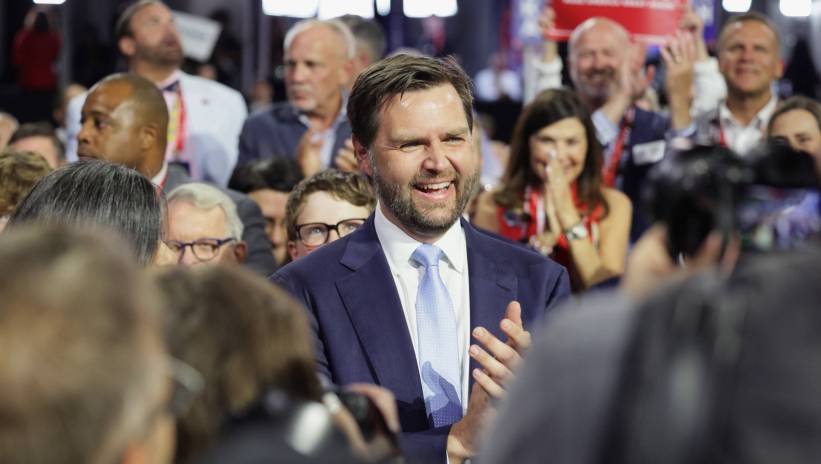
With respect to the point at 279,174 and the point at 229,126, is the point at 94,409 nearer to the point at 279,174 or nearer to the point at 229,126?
the point at 279,174

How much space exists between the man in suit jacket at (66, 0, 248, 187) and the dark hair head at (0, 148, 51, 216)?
2.32m

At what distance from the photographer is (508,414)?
1.51 m

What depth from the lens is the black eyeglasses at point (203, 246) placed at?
4660mm

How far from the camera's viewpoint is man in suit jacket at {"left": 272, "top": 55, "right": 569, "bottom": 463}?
316 cm

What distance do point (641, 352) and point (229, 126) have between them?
6325 millimetres

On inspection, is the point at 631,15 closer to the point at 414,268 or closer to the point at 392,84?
the point at 392,84

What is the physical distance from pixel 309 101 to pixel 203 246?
86.9 inches

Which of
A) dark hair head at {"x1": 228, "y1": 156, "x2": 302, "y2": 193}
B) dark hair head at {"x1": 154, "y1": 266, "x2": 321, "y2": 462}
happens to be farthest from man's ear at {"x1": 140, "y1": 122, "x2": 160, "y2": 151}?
dark hair head at {"x1": 154, "y1": 266, "x2": 321, "y2": 462}

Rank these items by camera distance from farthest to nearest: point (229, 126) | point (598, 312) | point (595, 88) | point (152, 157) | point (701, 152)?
point (229, 126) → point (595, 88) → point (152, 157) → point (701, 152) → point (598, 312)

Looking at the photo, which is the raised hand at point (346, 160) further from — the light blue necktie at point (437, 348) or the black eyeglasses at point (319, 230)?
the light blue necktie at point (437, 348)

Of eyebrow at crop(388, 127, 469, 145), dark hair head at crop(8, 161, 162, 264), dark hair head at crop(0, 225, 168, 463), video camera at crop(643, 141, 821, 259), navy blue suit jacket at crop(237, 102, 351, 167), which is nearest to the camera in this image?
dark hair head at crop(0, 225, 168, 463)

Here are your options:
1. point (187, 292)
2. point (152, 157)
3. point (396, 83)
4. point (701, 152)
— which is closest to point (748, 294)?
point (701, 152)

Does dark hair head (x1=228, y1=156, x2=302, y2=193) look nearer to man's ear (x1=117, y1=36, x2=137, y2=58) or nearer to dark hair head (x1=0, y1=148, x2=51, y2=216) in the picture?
dark hair head (x1=0, y1=148, x2=51, y2=216)

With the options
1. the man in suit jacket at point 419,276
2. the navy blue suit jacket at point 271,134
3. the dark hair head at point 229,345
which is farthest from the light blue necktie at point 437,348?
the navy blue suit jacket at point 271,134
